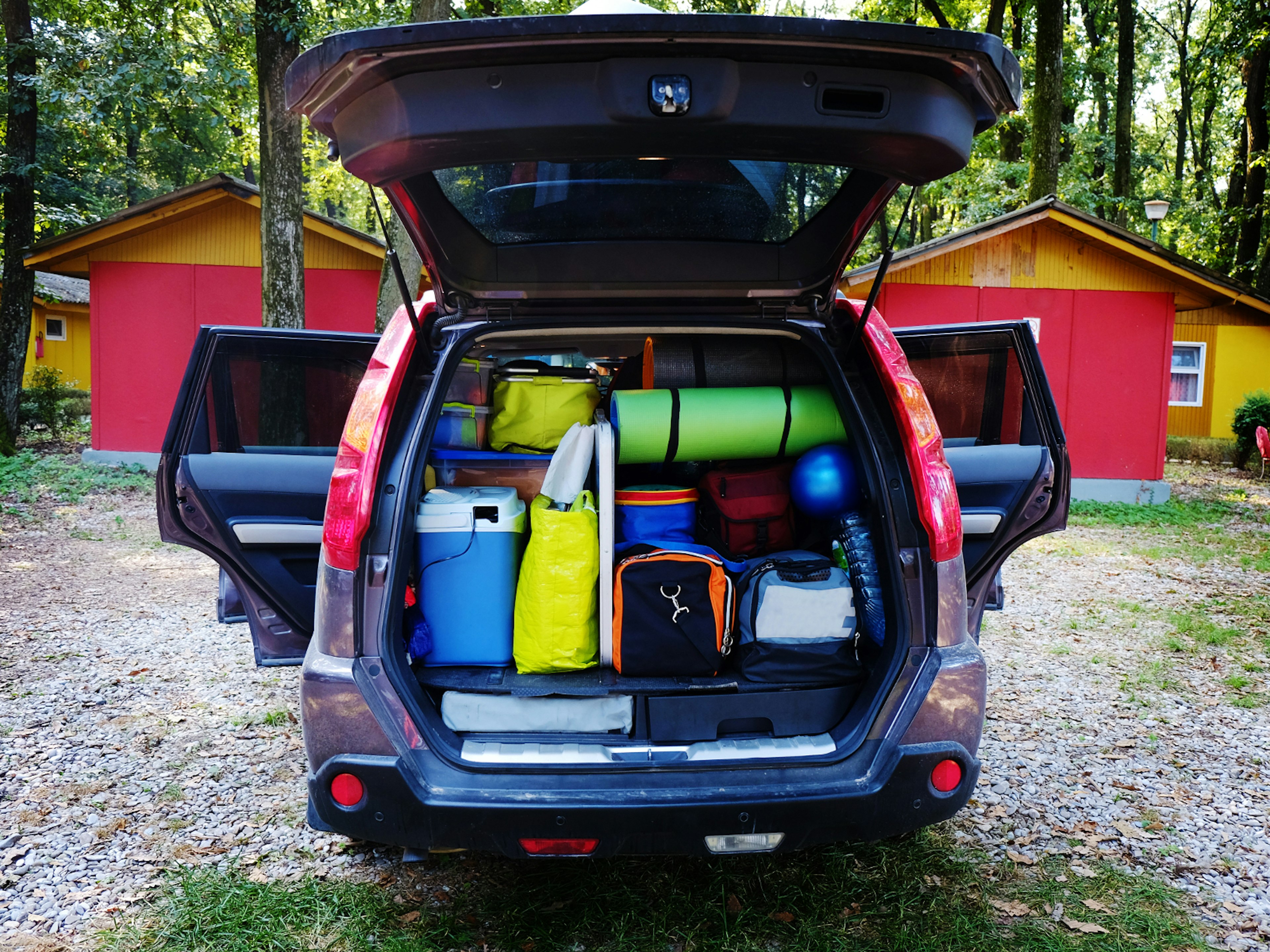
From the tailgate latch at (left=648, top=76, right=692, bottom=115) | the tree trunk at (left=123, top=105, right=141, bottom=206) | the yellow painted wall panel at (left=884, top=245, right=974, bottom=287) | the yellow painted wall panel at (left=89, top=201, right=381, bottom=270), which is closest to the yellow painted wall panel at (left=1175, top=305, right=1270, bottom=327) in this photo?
the yellow painted wall panel at (left=884, top=245, right=974, bottom=287)

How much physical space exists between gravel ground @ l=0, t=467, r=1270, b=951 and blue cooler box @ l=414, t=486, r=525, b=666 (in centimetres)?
85

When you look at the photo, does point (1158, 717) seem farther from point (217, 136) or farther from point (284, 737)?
point (217, 136)

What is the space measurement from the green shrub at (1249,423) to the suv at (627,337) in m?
16.5

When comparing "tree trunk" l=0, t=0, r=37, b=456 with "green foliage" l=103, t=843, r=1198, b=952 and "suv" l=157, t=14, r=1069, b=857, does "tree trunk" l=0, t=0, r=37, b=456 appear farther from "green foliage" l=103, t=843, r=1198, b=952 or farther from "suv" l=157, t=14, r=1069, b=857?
"suv" l=157, t=14, r=1069, b=857

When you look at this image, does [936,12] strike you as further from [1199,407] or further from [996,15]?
[1199,407]

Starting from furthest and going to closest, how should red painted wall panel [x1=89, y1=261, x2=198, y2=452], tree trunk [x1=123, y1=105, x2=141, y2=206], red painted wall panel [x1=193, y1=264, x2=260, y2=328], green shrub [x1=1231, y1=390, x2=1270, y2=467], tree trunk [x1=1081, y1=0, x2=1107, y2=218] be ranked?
1. tree trunk [x1=123, y1=105, x2=141, y2=206]
2. tree trunk [x1=1081, y1=0, x2=1107, y2=218]
3. green shrub [x1=1231, y1=390, x2=1270, y2=467]
4. red painted wall panel [x1=193, y1=264, x2=260, y2=328]
5. red painted wall panel [x1=89, y1=261, x2=198, y2=452]

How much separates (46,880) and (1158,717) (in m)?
4.80

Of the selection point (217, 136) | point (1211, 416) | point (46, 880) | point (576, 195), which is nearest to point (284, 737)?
point (46, 880)

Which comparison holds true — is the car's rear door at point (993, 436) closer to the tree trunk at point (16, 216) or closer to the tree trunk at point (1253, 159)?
the tree trunk at point (16, 216)

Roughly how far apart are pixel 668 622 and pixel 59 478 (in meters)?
12.2

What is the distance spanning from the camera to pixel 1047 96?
1350 cm

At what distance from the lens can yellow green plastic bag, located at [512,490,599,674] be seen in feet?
8.63

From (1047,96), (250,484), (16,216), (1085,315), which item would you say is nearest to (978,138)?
(1047,96)

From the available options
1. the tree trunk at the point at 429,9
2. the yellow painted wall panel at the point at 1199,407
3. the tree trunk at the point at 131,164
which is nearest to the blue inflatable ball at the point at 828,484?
the tree trunk at the point at 429,9
